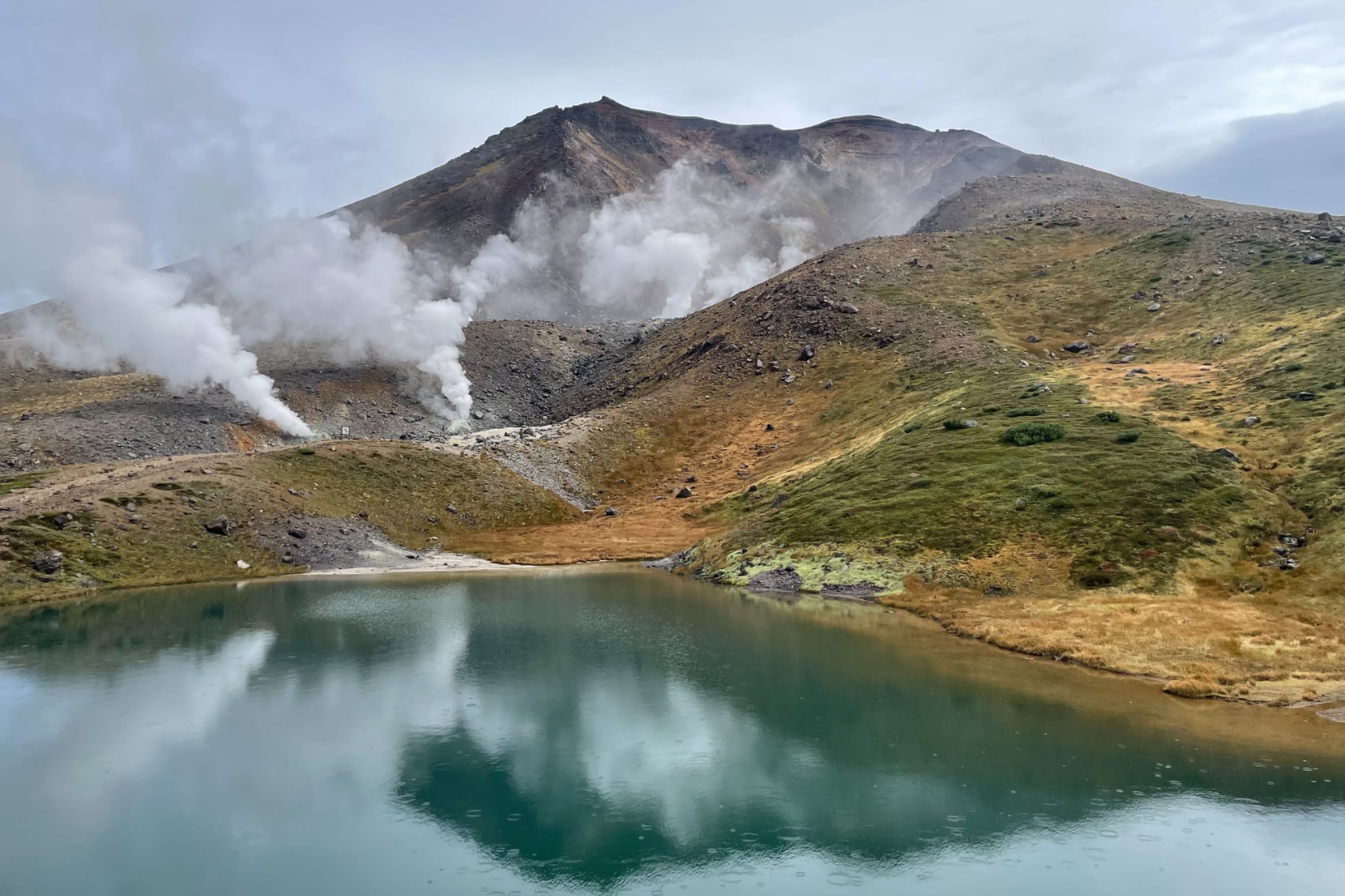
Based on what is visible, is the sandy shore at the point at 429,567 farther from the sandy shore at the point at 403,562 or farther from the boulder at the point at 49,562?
the boulder at the point at 49,562

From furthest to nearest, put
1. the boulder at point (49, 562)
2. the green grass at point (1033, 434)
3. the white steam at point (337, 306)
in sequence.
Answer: the white steam at point (337, 306), the green grass at point (1033, 434), the boulder at point (49, 562)

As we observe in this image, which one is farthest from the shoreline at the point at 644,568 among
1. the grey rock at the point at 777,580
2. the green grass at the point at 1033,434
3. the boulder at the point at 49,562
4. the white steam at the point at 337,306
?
the white steam at the point at 337,306

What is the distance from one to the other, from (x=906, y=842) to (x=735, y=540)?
52446 mm

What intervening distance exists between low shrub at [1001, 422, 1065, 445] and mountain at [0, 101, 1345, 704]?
0.96 feet

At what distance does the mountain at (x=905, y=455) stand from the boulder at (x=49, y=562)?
0.52m

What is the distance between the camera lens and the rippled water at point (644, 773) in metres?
23.1

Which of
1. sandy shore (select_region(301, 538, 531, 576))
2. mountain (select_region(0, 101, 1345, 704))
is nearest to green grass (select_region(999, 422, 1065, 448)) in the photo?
mountain (select_region(0, 101, 1345, 704))

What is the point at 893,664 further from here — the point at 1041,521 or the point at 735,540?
the point at 735,540

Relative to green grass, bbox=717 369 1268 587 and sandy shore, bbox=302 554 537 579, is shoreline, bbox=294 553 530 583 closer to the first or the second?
sandy shore, bbox=302 554 537 579

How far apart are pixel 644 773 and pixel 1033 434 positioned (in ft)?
199

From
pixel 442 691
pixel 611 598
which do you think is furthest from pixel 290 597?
pixel 442 691

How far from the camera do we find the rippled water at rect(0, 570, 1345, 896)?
23.1 meters

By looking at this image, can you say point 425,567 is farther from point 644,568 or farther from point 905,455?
point 905,455

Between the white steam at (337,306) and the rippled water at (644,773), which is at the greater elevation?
the white steam at (337,306)
